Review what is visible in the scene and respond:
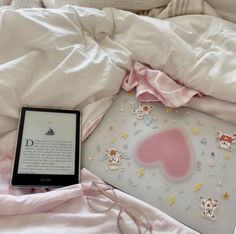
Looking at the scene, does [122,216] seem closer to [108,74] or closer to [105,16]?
[108,74]

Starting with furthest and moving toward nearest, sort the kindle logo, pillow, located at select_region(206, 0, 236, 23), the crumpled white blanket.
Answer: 1. pillow, located at select_region(206, 0, 236, 23)
2. the kindle logo
3. the crumpled white blanket

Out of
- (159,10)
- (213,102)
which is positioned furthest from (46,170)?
(159,10)

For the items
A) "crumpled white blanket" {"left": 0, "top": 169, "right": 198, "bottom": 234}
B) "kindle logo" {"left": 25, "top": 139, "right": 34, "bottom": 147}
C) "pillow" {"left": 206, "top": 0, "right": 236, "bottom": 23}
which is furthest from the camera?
"pillow" {"left": 206, "top": 0, "right": 236, "bottom": 23}

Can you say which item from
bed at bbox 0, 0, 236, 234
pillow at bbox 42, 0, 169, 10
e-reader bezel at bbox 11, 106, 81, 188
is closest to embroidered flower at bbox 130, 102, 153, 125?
bed at bbox 0, 0, 236, 234

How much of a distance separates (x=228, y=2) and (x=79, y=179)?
612 millimetres

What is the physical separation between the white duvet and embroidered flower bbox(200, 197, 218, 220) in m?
0.23

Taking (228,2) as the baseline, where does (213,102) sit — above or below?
below

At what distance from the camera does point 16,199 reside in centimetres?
64

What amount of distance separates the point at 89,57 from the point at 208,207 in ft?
1.45

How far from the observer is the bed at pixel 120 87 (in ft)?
2.13

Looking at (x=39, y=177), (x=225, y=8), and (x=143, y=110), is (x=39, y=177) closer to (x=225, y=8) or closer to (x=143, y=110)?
(x=143, y=110)

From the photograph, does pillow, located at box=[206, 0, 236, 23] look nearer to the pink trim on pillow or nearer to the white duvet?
the white duvet

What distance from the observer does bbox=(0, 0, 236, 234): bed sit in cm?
65

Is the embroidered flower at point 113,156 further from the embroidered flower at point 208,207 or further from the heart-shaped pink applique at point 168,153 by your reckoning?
the embroidered flower at point 208,207
